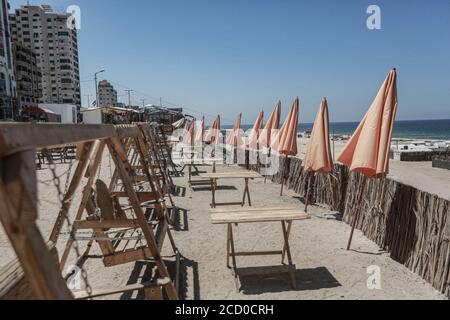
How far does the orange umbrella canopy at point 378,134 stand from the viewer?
587 centimetres

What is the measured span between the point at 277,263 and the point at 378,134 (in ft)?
8.92

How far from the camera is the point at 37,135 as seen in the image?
1.59 meters

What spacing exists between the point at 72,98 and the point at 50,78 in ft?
24.4

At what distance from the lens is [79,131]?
2.22m

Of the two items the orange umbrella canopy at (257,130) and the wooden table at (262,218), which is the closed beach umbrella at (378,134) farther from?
the orange umbrella canopy at (257,130)

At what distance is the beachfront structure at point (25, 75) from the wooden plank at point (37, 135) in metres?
67.5

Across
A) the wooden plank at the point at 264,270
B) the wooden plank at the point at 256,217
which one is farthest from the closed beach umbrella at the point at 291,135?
the wooden plank at the point at 264,270

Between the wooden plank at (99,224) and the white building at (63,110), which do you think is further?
the white building at (63,110)

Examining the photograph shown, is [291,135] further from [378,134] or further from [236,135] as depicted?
[236,135]

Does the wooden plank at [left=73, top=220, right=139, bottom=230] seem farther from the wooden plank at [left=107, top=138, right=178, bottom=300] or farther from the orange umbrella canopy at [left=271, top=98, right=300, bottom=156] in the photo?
the orange umbrella canopy at [left=271, top=98, right=300, bottom=156]

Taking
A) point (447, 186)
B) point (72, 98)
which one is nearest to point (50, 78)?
point (72, 98)

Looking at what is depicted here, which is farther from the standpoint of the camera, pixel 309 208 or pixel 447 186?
pixel 447 186

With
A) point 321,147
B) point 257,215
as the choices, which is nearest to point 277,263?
point 257,215
